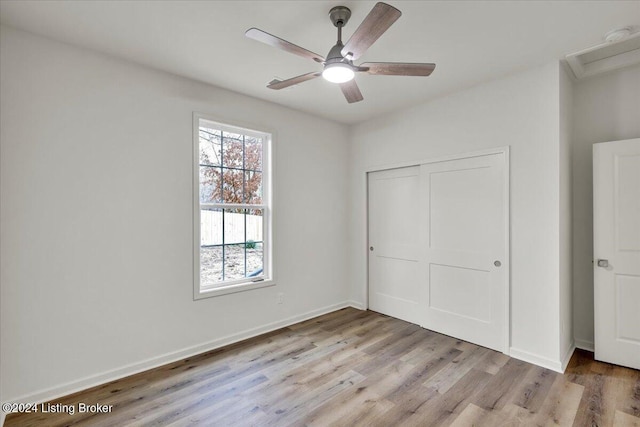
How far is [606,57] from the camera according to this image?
278 cm

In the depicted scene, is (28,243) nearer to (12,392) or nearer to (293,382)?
(12,392)

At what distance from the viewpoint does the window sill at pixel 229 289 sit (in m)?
3.12

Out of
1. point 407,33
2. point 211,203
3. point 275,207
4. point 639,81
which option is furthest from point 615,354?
point 211,203

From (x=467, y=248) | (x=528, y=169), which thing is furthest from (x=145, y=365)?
(x=528, y=169)

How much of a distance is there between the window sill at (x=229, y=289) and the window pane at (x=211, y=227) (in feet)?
1.61

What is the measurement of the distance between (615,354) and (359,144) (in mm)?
3547

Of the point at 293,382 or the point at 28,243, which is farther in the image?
the point at 293,382

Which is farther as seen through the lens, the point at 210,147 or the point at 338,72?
the point at 210,147

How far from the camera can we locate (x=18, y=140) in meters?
2.21

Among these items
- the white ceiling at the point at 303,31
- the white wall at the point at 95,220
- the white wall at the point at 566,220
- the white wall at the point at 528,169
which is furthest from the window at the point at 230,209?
the white wall at the point at 566,220

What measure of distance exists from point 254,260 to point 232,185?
3.05ft

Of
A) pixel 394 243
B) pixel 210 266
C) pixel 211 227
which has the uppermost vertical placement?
pixel 211 227

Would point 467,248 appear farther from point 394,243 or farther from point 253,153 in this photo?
point 253,153

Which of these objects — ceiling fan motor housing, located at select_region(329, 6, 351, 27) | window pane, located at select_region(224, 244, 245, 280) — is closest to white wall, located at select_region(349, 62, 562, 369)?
ceiling fan motor housing, located at select_region(329, 6, 351, 27)
